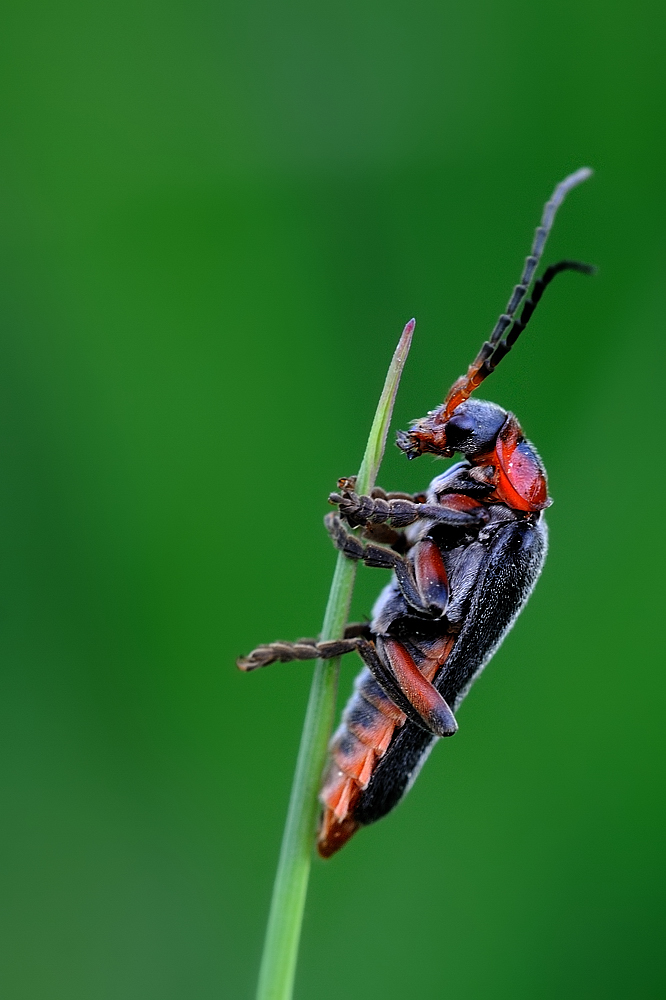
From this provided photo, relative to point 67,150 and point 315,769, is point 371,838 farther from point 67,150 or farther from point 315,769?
point 67,150

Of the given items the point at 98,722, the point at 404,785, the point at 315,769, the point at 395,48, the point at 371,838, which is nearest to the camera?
the point at 315,769

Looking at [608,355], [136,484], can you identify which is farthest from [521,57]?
[136,484]

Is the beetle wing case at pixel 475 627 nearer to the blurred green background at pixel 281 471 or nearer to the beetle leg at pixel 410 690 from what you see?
the beetle leg at pixel 410 690

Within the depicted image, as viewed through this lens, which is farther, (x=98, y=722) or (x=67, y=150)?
(x=67, y=150)

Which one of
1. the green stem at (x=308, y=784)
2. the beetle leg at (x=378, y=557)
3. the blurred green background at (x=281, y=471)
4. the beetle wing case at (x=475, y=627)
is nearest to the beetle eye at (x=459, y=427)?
the beetle wing case at (x=475, y=627)

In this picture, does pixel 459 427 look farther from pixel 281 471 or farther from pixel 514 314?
pixel 281 471

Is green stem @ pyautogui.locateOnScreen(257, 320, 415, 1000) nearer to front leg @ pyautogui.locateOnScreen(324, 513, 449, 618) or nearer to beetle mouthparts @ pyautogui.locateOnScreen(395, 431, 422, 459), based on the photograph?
front leg @ pyautogui.locateOnScreen(324, 513, 449, 618)

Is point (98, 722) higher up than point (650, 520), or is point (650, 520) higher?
point (650, 520)
